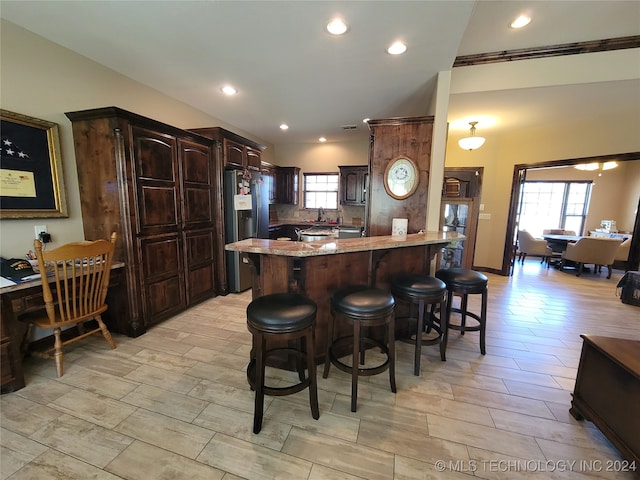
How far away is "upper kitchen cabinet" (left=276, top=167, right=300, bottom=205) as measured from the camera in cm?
653

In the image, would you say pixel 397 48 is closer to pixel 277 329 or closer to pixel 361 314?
pixel 361 314

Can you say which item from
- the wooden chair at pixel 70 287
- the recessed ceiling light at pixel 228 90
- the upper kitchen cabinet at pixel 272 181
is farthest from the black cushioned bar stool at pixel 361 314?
the upper kitchen cabinet at pixel 272 181

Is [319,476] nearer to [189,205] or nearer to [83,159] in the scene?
[189,205]

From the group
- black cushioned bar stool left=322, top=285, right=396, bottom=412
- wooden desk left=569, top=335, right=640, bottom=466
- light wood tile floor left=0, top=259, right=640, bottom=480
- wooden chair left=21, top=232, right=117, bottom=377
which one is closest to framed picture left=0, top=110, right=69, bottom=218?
wooden chair left=21, top=232, right=117, bottom=377

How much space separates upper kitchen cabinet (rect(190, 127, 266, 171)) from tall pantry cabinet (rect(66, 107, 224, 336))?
7.8 inches

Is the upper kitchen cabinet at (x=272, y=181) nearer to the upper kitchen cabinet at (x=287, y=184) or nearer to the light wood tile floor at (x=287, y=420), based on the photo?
the upper kitchen cabinet at (x=287, y=184)

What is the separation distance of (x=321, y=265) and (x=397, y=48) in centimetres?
204

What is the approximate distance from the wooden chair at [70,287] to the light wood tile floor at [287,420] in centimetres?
42

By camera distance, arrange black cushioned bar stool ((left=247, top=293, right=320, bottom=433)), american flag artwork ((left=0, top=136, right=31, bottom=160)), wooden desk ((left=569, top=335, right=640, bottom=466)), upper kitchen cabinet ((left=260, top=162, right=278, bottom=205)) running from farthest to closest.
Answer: upper kitchen cabinet ((left=260, top=162, right=278, bottom=205)), american flag artwork ((left=0, top=136, right=31, bottom=160)), black cushioned bar stool ((left=247, top=293, right=320, bottom=433)), wooden desk ((left=569, top=335, right=640, bottom=466))

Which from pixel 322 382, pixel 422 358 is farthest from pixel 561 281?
pixel 322 382

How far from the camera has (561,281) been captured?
5055 millimetres

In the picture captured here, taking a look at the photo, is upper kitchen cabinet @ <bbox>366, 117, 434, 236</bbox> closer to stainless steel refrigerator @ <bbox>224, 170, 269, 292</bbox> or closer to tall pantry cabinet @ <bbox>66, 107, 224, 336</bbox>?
stainless steel refrigerator @ <bbox>224, 170, 269, 292</bbox>

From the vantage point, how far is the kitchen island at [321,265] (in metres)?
1.87

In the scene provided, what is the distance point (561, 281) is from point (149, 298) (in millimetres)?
6949
